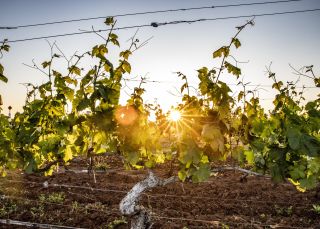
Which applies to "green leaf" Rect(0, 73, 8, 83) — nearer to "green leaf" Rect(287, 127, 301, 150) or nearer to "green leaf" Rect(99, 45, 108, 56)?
"green leaf" Rect(99, 45, 108, 56)

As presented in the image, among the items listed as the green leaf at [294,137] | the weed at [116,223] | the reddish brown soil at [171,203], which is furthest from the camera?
the reddish brown soil at [171,203]

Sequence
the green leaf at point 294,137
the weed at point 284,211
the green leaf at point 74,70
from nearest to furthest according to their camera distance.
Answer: the green leaf at point 294,137
the green leaf at point 74,70
the weed at point 284,211

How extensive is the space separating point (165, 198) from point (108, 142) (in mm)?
5017

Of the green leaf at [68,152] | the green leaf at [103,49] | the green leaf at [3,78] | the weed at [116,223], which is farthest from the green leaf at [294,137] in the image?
the weed at [116,223]

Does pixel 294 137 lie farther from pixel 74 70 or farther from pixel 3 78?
pixel 3 78

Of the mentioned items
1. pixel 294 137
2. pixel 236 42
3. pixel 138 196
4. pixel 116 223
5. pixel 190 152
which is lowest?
pixel 116 223

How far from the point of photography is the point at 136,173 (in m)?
11.1

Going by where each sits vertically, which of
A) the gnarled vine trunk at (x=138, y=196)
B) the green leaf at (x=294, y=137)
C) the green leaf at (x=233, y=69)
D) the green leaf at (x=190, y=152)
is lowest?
the gnarled vine trunk at (x=138, y=196)

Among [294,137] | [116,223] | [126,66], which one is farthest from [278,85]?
[116,223]

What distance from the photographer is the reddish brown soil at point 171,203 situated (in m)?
6.68

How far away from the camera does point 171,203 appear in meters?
7.88

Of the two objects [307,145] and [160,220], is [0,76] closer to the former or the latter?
[307,145]

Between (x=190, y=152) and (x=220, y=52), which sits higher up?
(x=220, y=52)

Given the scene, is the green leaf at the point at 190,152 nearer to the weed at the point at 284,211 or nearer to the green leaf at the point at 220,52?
the green leaf at the point at 220,52
